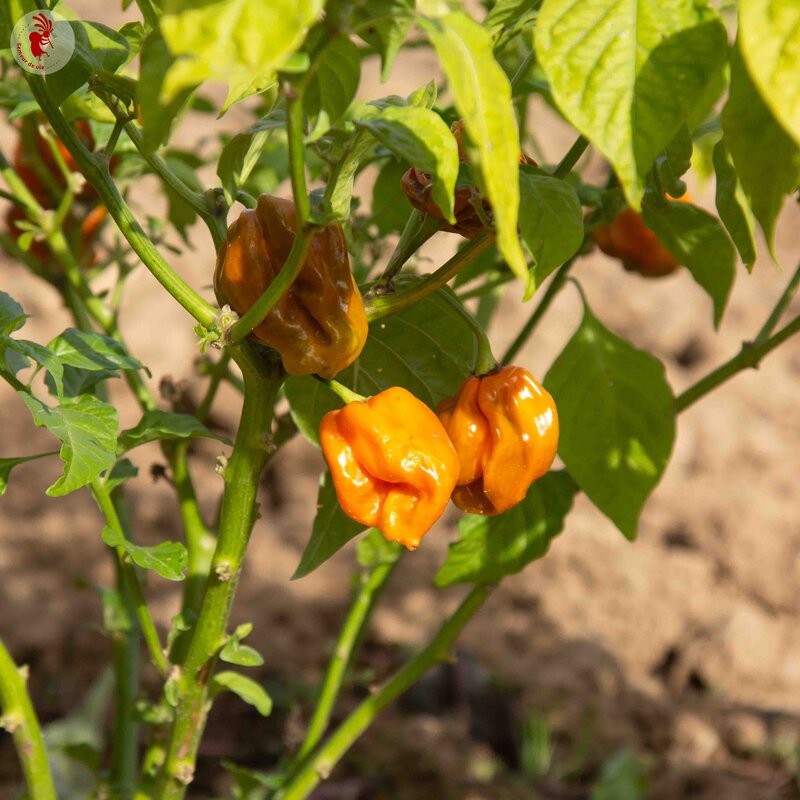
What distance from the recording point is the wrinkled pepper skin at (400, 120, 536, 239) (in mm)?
720

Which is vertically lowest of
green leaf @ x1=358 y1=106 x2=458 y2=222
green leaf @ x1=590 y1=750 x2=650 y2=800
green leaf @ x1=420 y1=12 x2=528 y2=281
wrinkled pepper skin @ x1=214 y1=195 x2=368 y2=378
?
green leaf @ x1=590 y1=750 x2=650 y2=800

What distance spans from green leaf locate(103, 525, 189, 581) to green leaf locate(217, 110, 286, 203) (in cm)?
28

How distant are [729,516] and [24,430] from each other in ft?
5.82

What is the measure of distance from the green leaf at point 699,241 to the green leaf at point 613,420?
9 centimetres

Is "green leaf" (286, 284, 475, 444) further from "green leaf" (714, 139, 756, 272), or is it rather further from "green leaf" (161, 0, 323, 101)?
"green leaf" (161, 0, 323, 101)

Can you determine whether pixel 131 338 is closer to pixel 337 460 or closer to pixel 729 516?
pixel 729 516

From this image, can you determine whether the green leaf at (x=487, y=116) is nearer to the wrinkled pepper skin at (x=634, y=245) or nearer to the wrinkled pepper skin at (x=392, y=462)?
the wrinkled pepper skin at (x=392, y=462)

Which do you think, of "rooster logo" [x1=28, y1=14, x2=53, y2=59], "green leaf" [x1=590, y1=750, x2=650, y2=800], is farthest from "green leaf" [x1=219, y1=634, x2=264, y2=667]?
"green leaf" [x1=590, y1=750, x2=650, y2=800]

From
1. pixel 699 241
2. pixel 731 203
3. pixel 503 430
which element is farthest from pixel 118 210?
pixel 699 241

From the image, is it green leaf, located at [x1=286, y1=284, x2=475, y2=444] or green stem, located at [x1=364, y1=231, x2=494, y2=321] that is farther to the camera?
green leaf, located at [x1=286, y1=284, x2=475, y2=444]

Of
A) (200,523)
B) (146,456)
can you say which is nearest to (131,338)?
(146,456)

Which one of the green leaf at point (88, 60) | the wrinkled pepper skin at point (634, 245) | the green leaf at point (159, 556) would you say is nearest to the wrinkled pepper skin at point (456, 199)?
the green leaf at point (88, 60)

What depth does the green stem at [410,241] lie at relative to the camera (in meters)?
0.74

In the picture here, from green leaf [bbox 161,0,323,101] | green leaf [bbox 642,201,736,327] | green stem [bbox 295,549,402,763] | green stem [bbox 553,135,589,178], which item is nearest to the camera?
green leaf [bbox 161,0,323,101]
